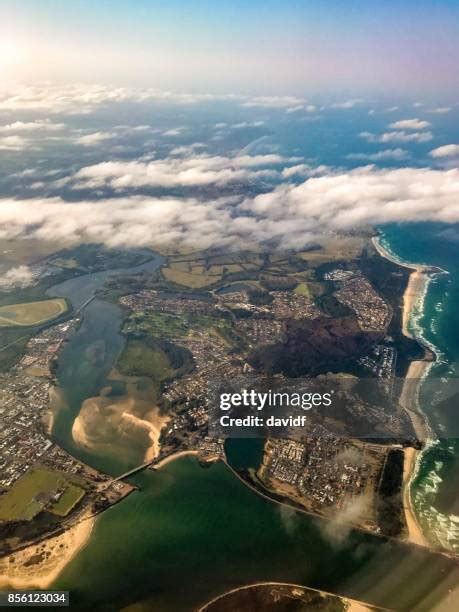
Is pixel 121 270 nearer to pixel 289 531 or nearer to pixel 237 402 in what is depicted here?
pixel 237 402

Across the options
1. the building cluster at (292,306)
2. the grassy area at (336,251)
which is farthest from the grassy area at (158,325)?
the grassy area at (336,251)

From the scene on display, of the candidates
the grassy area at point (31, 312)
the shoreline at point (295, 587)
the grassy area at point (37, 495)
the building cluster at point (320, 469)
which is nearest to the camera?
the shoreline at point (295, 587)

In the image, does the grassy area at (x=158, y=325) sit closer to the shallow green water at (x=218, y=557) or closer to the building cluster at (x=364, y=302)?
the building cluster at (x=364, y=302)

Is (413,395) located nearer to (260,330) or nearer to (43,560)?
(260,330)

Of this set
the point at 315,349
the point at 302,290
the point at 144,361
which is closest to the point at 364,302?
the point at 302,290

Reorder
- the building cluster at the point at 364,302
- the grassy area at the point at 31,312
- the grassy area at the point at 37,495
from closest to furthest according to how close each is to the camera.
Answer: the grassy area at the point at 37,495, the building cluster at the point at 364,302, the grassy area at the point at 31,312

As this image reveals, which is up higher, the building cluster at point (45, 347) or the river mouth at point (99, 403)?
the building cluster at point (45, 347)
